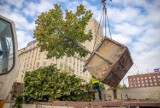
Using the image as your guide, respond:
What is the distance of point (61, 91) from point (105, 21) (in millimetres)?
4958

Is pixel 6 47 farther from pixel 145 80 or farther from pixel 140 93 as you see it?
pixel 145 80

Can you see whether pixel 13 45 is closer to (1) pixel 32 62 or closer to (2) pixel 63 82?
(2) pixel 63 82

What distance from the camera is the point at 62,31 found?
16.0 m

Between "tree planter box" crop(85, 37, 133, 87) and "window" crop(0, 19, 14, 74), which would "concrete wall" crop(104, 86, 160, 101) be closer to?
"tree planter box" crop(85, 37, 133, 87)

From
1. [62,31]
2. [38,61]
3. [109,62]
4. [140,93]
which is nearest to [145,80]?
[38,61]

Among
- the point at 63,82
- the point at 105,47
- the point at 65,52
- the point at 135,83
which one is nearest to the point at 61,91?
the point at 63,82

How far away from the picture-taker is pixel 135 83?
11994 cm

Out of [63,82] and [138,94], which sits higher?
[63,82]

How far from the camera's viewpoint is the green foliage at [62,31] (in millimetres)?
15438

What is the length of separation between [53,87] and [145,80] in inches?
4626

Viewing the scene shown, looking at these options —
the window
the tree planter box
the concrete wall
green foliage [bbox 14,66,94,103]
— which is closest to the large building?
green foliage [bbox 14,66,94,103]

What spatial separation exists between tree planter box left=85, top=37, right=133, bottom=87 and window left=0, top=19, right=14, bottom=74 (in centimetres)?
436

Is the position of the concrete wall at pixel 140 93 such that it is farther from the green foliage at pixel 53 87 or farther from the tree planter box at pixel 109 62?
the tree planter box at pixel 109 62

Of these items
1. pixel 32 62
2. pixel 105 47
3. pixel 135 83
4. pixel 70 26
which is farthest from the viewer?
pixel 135 83
